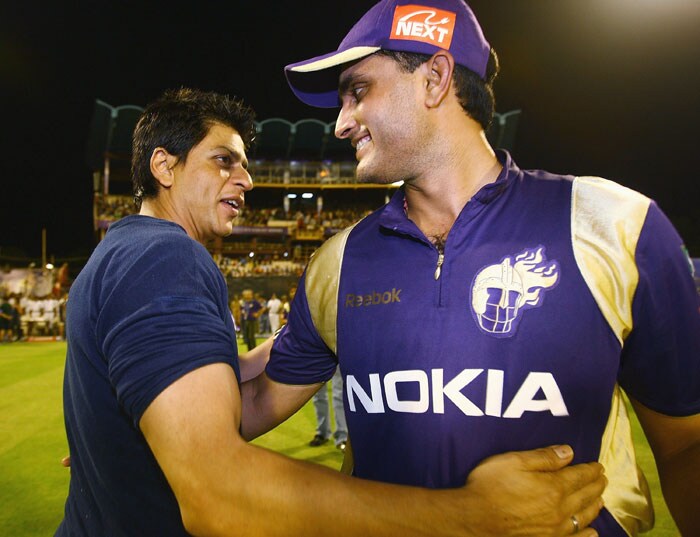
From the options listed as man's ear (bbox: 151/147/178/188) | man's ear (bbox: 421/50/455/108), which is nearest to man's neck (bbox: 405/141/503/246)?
man's ear (bbox: 421/50/455/108)

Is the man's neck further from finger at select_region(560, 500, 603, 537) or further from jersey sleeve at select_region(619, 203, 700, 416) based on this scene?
finger at select_region(560, 500, 603, 537)

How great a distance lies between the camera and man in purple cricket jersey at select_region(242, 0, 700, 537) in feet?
5.40

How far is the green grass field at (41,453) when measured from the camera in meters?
4.47

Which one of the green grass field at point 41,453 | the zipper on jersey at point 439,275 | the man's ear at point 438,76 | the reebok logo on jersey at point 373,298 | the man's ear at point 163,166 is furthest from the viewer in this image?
the green grass field at point 41,453

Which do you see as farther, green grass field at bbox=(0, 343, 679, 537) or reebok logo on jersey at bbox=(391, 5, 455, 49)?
green grass field at bbox=(0, 343, 679, 537)

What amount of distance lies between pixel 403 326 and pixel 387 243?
39 centimetres

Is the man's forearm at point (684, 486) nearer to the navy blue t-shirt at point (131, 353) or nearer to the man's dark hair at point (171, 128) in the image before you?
the navy blue t-shirt at point (131, 353)

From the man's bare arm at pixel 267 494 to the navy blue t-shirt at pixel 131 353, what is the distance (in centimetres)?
8

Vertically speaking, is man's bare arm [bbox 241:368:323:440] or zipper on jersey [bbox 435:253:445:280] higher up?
zipper on jersey [bbox 435:253:445:280]

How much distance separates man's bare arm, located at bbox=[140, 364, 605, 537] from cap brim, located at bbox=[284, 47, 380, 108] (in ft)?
4.54

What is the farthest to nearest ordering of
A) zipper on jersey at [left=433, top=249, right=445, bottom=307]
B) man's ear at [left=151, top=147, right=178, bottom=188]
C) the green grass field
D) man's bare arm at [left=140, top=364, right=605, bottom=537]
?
1. the green grass field
2. man's ear at [left=151, top=147, right=178, bottom=188]
3. zipper on jersey at [left=433, top=249, right=445, bottom=307]
4. man's bare arm at [left=140, top=364, right=605, bottom=537]

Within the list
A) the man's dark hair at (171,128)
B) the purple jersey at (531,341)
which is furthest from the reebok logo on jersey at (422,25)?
the man's dark hair at (171,128)

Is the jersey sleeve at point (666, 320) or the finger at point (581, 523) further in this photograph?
the jersey sleeve at point (666, 320)

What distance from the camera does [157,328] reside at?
4.25 ft
